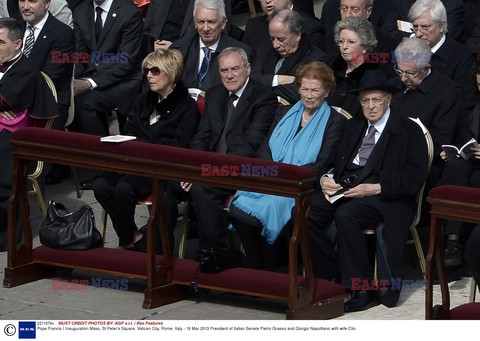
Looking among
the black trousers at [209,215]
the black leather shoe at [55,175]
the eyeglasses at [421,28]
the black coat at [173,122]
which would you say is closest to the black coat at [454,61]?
the eyeglasses at [421,28]

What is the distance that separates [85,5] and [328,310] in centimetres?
432

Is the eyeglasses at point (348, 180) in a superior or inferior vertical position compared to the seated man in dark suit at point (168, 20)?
inferior

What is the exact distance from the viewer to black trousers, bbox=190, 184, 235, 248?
26.9 feet

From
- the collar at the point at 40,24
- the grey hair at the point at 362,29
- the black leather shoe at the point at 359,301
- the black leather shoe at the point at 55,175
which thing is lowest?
the black leather shoe at the point at 55,175

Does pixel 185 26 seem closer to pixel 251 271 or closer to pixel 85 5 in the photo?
pixel 85 5

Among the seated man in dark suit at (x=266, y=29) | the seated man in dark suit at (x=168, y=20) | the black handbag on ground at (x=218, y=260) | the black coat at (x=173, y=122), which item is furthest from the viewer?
the seated man in dark suit at (x=168, y=20)

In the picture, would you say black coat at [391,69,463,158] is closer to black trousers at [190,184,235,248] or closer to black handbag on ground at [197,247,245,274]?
black trousers at [190,184,235,248]

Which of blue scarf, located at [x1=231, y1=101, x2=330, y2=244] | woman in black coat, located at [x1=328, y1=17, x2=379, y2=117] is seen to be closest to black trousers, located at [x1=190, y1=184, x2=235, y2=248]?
blue scarf, located at [x1=231, y1=101, x2=330, y2=244]

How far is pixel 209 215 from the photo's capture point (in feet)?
26.9

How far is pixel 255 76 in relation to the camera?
372 inches

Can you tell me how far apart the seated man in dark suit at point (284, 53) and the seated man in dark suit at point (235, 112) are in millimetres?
544

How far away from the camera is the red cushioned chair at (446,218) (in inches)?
264

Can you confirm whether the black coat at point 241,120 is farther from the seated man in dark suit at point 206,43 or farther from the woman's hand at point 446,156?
the woman's hand at point 446,156

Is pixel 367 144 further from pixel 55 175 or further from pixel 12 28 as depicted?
pixel 55 175
